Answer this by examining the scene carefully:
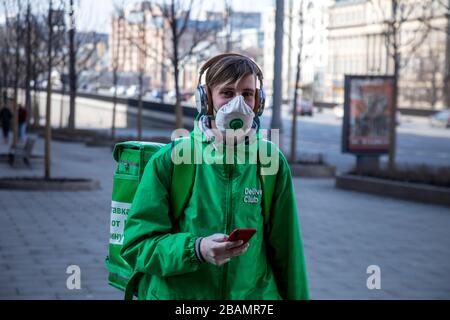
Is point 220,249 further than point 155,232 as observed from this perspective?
No

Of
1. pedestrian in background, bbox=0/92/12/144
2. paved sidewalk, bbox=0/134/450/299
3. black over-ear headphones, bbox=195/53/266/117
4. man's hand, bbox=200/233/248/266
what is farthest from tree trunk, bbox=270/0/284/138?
man's hand, bbox=200/233/248/266

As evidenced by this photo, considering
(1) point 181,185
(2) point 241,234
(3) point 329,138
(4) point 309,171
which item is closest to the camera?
(2) point 241,234

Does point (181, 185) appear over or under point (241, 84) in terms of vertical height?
under

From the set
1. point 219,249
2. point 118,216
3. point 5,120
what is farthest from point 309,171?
point 219,249

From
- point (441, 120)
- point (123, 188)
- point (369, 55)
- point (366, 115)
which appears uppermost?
point (369, 55)

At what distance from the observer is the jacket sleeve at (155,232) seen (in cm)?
310

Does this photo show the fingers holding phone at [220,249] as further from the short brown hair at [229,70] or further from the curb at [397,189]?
the curb at [397,189]

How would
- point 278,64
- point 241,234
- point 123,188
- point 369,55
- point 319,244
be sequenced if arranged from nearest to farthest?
1. point 241,234
2. point 123,188
3. point 319,244
4. point 278,64
5. point 369,55

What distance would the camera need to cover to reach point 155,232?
3186mm

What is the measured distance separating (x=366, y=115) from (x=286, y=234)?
19802 mm

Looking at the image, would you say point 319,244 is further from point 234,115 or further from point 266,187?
point 234,115

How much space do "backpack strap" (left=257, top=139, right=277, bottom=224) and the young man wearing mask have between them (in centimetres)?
1

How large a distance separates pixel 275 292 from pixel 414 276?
675cm

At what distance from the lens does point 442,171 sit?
18609 millimetres
